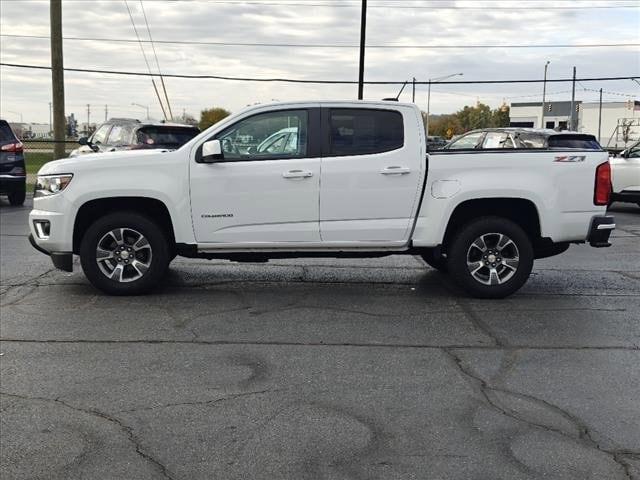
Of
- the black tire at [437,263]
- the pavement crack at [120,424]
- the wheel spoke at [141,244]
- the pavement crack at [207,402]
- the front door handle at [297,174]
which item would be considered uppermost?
the front door handle at [297,174]

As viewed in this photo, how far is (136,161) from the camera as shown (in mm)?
7270

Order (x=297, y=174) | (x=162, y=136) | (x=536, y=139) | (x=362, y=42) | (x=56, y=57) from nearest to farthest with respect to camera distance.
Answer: (x=297, y=174), (x=536, y=139), (x=162, y=136), (x=56, y=57), (x=362, y=42)

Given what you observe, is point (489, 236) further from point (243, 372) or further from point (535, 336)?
point (243, 372)

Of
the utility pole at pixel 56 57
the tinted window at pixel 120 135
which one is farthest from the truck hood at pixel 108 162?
the utility pole at pixel 56 57

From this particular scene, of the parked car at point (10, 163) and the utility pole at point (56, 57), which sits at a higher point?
the utility pole at point (56, 57)

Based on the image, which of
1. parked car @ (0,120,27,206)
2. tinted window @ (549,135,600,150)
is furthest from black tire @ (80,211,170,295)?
tinted window @ (549,135,600,150)

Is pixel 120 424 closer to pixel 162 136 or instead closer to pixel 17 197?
pixel 162 136

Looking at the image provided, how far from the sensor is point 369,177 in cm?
730

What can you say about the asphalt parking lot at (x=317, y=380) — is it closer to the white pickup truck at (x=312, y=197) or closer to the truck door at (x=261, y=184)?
the white pickup truck at (x=312, y=197)

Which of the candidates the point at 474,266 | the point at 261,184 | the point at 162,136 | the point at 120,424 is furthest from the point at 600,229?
the point at 162,136

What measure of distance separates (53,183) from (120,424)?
378 centimetres

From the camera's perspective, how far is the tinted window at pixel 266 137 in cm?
736

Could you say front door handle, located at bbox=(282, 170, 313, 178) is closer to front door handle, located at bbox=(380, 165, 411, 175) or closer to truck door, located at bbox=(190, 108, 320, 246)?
truck door, located at bbox=(190, 108, 320, 246)

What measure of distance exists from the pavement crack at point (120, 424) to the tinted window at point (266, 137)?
11.0 feet
